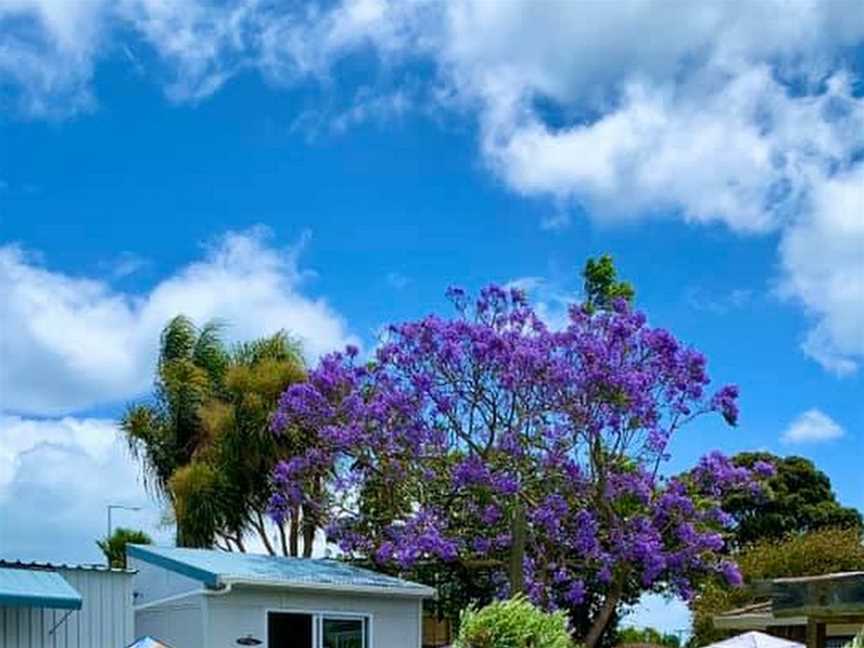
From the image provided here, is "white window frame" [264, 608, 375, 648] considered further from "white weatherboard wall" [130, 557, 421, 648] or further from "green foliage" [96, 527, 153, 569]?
"green foliage" [96, 527, 153, 569]

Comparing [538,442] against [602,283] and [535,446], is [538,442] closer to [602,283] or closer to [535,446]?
[535,446]

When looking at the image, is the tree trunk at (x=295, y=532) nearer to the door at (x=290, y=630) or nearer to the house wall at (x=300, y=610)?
the house wall at (x=300, y=610)

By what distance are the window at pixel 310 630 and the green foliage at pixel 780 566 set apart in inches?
288

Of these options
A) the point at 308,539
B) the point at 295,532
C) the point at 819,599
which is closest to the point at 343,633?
the point at 295,532

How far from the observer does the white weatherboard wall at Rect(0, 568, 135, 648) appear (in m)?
14.1

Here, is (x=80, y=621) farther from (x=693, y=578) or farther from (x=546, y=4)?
(x=693, y=578)

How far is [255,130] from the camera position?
14.9 metres

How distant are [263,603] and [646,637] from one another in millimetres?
11798

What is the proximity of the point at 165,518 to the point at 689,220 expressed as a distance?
Answer: 1167cm

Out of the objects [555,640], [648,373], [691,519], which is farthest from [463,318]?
[555,640]

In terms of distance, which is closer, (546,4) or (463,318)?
(546,4)

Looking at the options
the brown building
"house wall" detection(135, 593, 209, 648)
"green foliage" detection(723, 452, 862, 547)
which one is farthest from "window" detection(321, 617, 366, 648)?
"green foliage" detection(723, 452, 862, 547)

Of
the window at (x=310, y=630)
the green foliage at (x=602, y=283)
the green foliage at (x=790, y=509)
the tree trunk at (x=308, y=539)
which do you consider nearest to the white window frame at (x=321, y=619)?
the window at (x=310, y=630)

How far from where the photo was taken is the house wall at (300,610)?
15617mm
